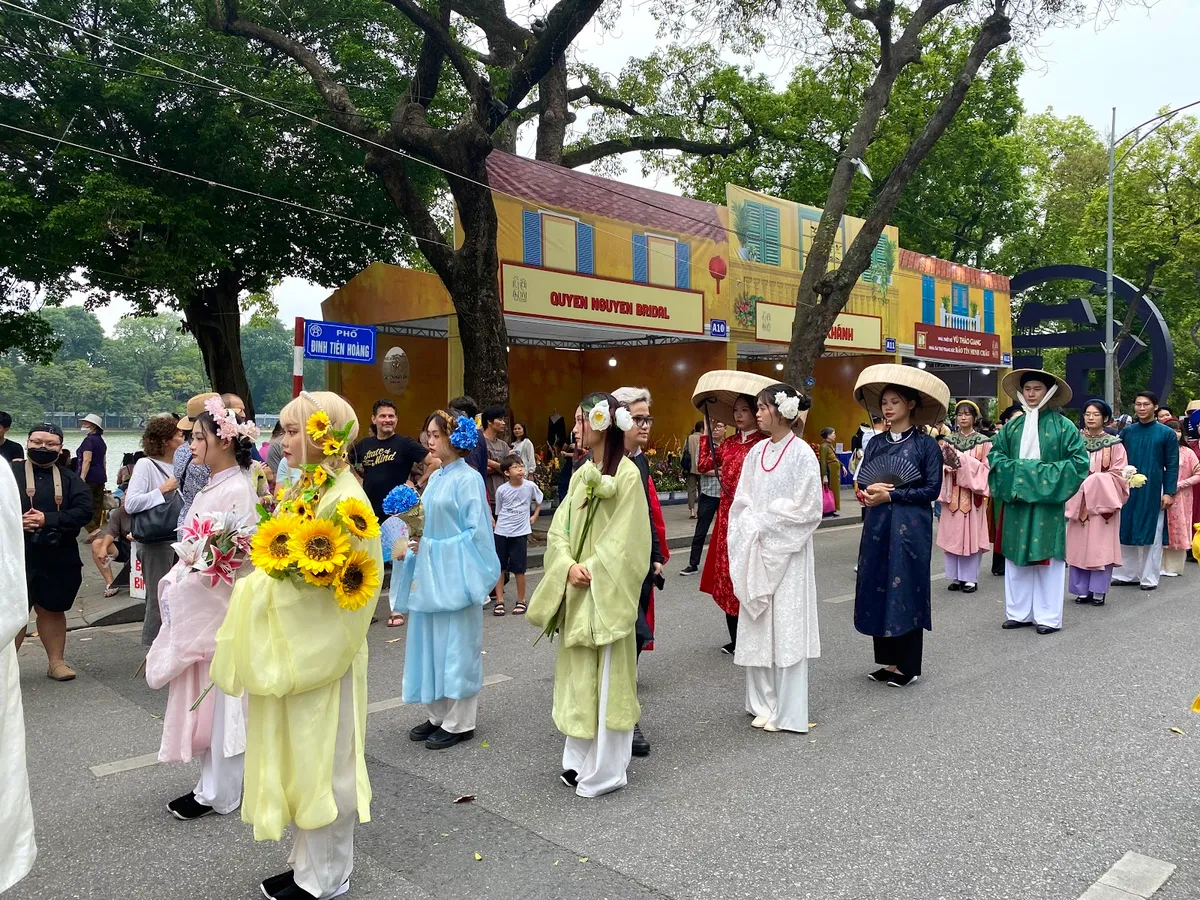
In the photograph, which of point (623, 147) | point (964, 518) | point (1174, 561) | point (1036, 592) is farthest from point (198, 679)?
point (623, 147)

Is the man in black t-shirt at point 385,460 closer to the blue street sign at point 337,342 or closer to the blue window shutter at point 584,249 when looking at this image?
the blue street sign at point 337,342

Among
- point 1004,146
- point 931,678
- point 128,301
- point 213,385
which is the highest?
point 1004,146

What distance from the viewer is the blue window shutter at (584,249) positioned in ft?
47.4

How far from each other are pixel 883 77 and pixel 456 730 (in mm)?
12120

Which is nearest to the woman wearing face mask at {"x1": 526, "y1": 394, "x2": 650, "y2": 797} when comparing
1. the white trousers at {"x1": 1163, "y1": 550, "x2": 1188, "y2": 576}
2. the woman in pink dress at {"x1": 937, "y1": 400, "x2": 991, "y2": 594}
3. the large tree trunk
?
the woman in pink dress at {"x1": 937, "y1": 400, "x2": 991, "y2": 594}

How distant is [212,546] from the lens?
3475mm

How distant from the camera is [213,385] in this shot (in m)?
16.5

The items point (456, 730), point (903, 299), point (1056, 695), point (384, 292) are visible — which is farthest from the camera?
point (903, 299)

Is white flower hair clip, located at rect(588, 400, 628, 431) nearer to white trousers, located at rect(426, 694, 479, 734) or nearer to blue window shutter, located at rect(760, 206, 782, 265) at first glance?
white trousers, located at rect(426, 694, 479, 734)

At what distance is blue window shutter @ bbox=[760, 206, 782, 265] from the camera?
1781 cm

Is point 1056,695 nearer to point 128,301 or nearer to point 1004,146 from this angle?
point 128,301

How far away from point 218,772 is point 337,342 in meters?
6.29

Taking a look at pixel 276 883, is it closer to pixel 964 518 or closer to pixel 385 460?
pixel 385 460

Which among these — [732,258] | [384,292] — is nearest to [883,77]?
[732,258]
